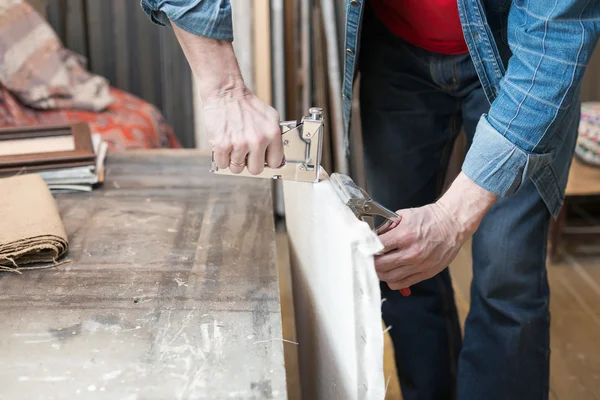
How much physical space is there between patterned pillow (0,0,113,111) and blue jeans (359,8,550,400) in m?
1.72

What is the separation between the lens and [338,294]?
73 centimetres

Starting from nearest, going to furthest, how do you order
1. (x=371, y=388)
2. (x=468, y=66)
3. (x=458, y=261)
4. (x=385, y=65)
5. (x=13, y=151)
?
(x=371, y=388) < (x=468, y=66) < (x=385, y=65) < (x=13, y=151) < (x=458, y=261)

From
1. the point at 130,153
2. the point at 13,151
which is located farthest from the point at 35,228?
the point at 130,153

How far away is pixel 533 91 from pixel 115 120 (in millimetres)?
1961

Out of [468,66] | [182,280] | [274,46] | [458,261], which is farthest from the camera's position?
[274,46]

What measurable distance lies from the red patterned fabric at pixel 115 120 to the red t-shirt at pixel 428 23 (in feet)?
4.65

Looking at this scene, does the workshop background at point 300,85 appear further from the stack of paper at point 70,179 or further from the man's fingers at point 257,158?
the man's fingers at point 257,158

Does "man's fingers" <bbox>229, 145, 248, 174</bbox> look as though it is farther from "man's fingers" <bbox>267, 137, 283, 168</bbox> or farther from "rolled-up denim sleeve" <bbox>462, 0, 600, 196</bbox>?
"rolled-up denim sleeve" <bbox>462, 0, 600, 196</bbox>

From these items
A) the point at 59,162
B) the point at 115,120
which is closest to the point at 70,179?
the point at 59,162

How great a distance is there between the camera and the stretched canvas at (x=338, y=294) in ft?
2.15

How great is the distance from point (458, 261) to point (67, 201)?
1563 millimetres

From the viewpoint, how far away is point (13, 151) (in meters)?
1.35

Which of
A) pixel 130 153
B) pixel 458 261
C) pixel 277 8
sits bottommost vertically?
pixel 458 261

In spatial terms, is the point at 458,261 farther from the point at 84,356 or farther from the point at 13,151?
the point at 84,356
